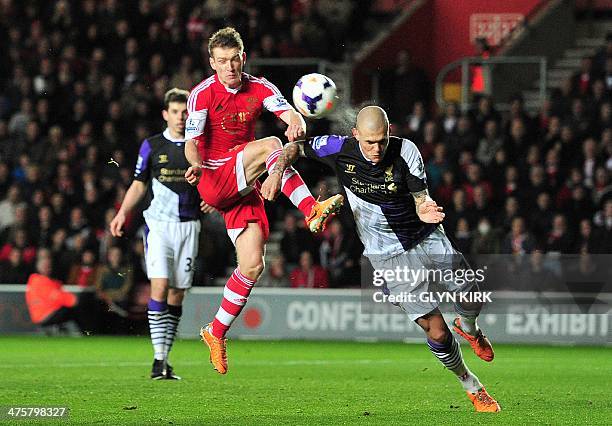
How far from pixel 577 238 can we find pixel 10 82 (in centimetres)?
983

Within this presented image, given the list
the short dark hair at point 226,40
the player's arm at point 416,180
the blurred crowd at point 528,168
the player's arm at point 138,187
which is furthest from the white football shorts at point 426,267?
the blurred crowd at point 528,168

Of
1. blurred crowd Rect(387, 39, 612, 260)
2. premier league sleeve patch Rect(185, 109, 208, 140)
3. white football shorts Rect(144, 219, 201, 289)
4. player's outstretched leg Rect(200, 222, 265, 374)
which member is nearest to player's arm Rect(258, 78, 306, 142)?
premier league sleeve patch Rect(185, 109, 208, 140)

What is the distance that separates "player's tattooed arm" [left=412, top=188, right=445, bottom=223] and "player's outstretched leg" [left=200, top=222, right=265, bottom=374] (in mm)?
1544

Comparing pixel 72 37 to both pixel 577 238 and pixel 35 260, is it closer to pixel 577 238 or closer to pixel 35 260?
pixel 35 260

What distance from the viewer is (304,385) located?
1027 cm

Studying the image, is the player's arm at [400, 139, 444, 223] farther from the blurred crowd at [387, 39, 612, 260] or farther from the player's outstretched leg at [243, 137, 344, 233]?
the blurred crowd at [387, 39, 612, 260]

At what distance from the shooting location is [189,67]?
19.4 meters

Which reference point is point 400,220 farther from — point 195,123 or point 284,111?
point 195,123

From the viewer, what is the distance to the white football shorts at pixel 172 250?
1059 cm

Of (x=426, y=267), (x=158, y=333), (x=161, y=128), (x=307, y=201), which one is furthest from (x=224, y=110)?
(x=161, y=128)

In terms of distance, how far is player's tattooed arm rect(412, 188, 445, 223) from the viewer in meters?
7.96

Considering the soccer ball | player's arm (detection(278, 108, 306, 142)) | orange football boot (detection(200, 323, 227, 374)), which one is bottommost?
orange football boot (detection(200, 323, 227, 374))

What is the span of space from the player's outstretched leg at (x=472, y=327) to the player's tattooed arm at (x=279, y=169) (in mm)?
1586

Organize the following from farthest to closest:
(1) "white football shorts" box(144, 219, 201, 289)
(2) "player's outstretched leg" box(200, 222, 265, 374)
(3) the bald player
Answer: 1. (1) "white football shorts" box(144, 219, 201, 289)
2. (2) "player's outstretched leg" box(200, 222, 265, 374)
3. (3) the bald player
